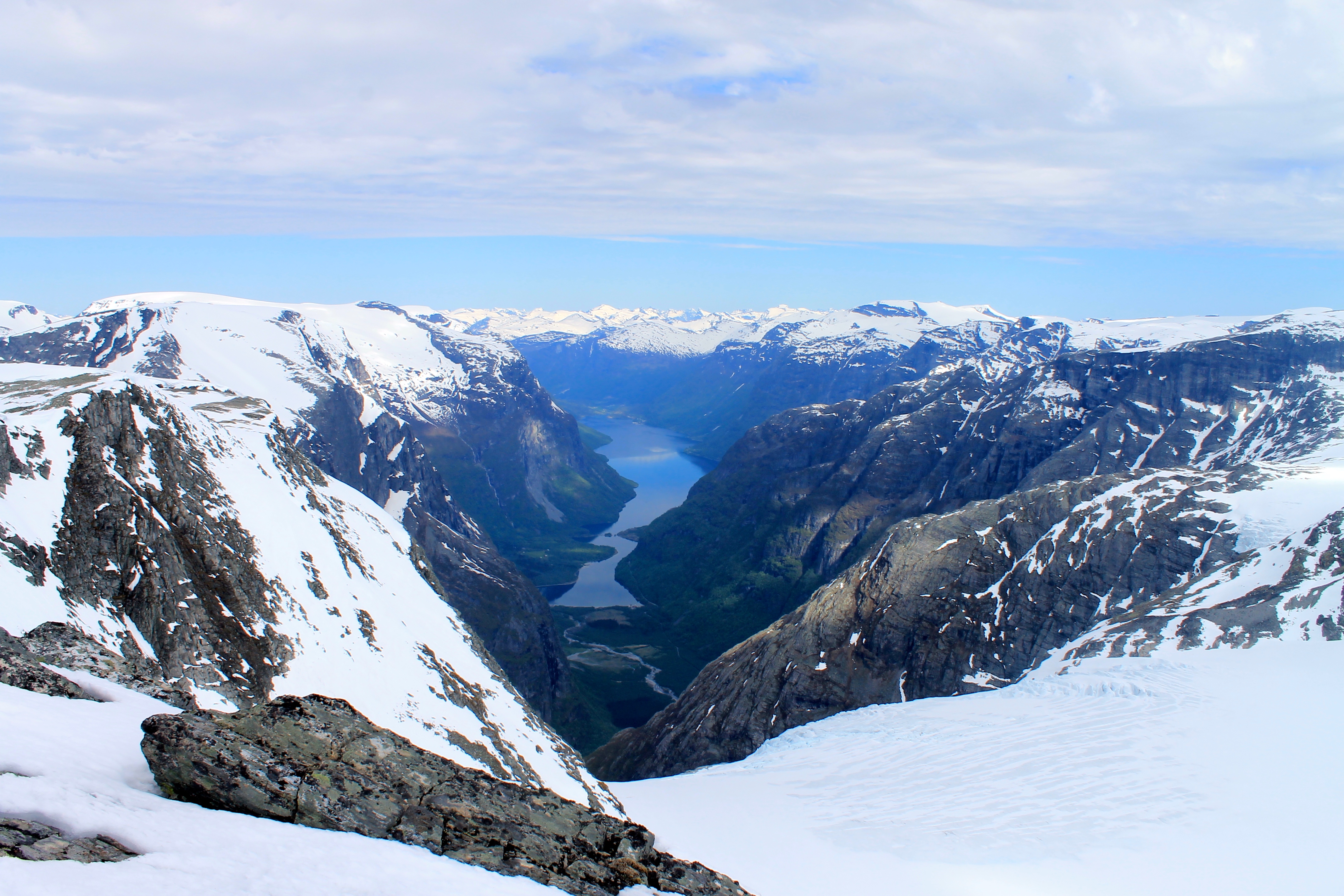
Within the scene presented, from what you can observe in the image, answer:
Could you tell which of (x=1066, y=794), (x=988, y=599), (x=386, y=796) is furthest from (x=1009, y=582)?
(x=386, y=796)

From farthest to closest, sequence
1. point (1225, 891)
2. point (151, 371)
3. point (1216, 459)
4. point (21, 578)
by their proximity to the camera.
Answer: point (151, 371) < point (1216, 459) < point (21, 578) < point (1225, 891)

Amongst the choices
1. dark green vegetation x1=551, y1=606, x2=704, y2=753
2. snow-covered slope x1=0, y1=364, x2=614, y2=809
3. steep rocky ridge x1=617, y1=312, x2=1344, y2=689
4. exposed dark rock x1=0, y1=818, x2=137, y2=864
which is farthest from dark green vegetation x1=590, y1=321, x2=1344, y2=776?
exposed dark rock x1=0, y1=818, x2=137, y2=864

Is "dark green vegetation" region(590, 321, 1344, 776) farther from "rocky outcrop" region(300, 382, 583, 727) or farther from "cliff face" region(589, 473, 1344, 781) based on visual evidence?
"rocky outcrop" region(300, 382, 583, 727)

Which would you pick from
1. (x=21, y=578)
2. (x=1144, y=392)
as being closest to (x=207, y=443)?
(x=21, y=578)

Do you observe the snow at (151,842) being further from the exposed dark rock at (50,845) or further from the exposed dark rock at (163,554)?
the exposed dark rock at (163,554)

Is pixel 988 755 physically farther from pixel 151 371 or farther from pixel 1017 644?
pixel 151 371
